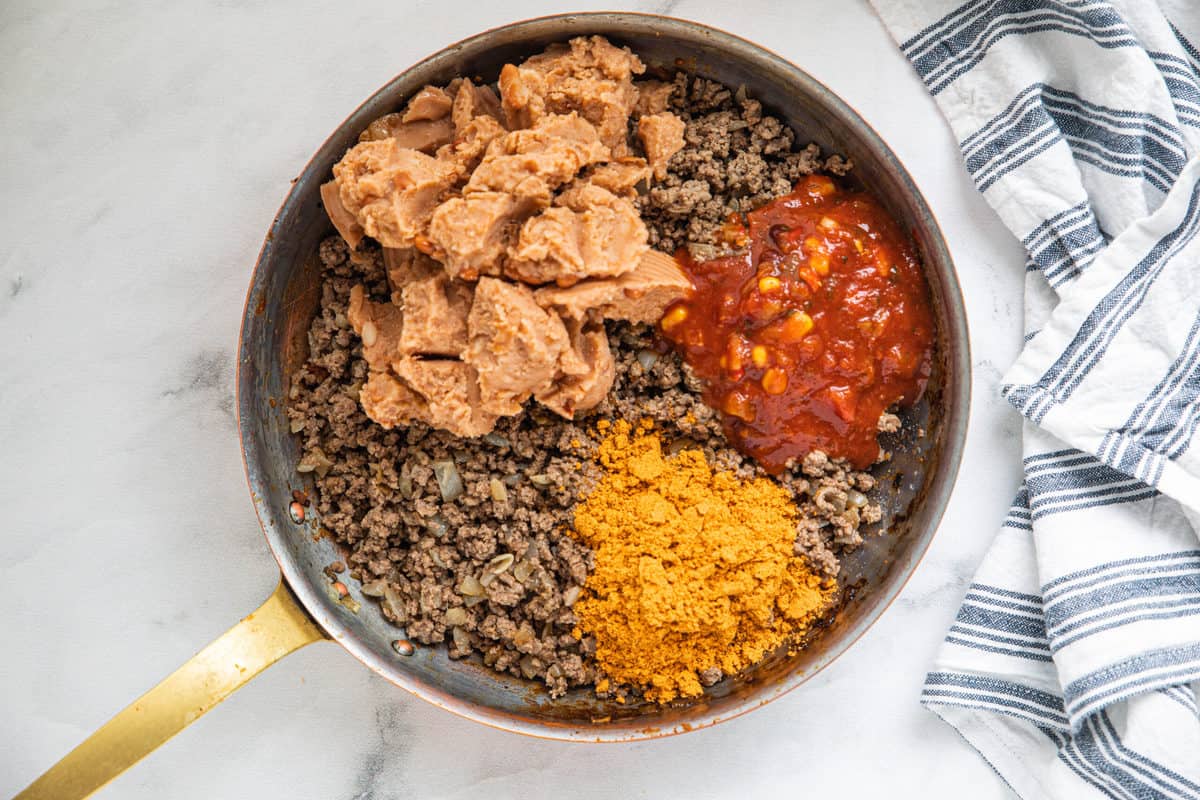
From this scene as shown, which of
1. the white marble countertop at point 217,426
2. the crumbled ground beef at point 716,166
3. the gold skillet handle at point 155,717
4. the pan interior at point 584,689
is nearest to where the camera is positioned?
the gold skillet handle at point 155,717

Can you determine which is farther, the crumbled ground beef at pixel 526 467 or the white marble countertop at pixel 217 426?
the white marble countertop at pixel 217 426

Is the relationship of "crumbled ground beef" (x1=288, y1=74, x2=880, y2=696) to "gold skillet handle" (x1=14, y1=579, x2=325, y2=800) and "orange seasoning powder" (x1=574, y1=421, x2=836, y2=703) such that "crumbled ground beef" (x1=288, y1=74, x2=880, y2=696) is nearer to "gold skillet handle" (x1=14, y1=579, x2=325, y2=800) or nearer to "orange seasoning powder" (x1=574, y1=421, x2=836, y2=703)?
"orange seasoning powder" (x1=574, y1=421, x2=836, y2=703)

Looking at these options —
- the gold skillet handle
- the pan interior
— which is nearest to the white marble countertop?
the pan interior

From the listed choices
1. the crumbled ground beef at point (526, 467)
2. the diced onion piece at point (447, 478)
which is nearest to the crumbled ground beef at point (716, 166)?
the crumbled ground beef at point (526, 467)

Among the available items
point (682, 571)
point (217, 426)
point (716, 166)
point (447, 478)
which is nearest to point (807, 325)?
point (716, 166)

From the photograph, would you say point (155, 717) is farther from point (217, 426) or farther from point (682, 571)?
point (682, 571)

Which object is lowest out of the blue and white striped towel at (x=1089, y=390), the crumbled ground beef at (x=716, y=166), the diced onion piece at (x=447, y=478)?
the blue and white striped towel at (x=1089, y=390)

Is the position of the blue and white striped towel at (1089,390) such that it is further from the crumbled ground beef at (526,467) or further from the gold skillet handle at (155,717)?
the gold skillet handle at (155,717)
